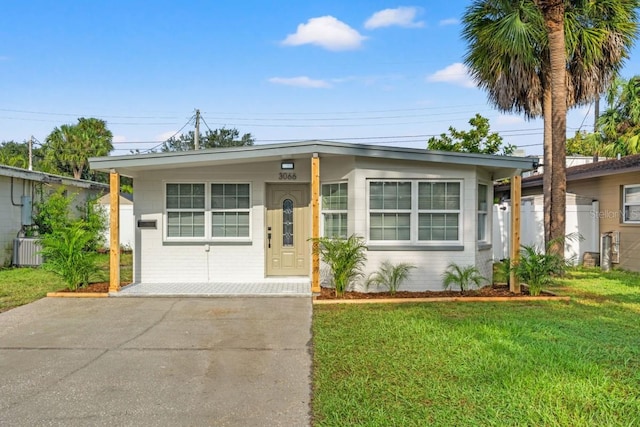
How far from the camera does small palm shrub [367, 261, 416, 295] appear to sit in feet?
27.6

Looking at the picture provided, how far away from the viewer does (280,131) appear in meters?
37.7

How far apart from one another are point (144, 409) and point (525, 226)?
518 inches

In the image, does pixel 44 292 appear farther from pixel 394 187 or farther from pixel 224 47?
pixel 224 47

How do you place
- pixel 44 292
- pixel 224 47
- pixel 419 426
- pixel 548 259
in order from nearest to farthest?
1. pixel 419 426
2. pixel 548 259
3. pixel 44 292
4. pixel 224 47

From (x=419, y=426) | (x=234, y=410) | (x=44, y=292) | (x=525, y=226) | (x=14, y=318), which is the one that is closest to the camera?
(x=419, y=426)

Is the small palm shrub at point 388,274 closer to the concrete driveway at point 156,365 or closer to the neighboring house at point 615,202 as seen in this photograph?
the concrete driveway at point 156,365

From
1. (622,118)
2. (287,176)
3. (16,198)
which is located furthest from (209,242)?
(622,118)

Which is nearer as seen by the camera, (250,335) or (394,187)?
(250,335)

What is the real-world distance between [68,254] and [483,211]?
26.9 feet

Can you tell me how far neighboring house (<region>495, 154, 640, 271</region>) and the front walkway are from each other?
28.3 feet

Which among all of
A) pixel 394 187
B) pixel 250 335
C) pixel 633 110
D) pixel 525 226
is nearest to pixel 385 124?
pixel 633 110

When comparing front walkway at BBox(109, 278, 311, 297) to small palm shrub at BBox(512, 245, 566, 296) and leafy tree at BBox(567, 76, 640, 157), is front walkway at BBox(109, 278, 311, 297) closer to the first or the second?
small palm shrub at BBox(512, 245, 566, 296)

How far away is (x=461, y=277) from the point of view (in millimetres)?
8281

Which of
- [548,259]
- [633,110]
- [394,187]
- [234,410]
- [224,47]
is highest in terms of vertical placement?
[224,47]
